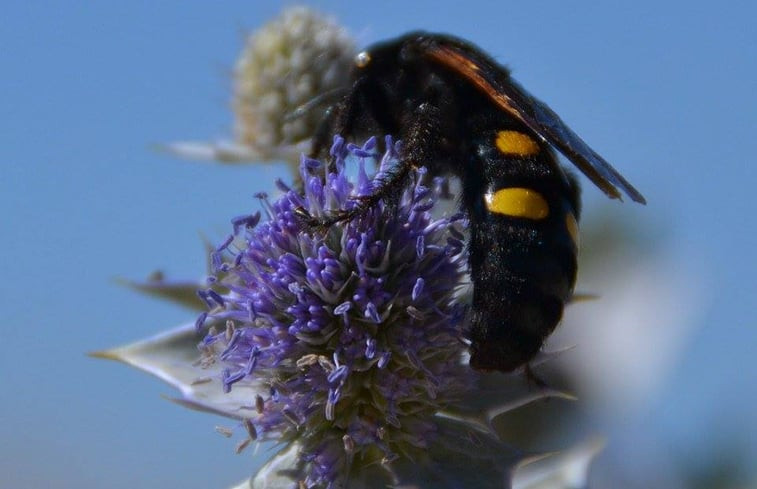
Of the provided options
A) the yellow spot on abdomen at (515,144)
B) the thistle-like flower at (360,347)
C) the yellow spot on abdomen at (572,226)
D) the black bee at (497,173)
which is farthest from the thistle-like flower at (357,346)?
the yellow spot on abdomen at (572,226)

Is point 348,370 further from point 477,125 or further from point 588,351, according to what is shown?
point 588,351

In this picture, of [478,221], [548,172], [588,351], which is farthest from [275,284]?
[588,351]

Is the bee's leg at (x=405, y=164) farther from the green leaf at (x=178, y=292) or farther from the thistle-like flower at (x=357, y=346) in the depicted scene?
the green leaf at (x=178, y=292)

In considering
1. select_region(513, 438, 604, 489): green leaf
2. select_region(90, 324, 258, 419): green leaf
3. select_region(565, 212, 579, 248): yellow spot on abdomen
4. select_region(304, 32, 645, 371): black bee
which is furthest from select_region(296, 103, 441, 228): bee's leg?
select_region(513, 438, 604, 489): green leaf

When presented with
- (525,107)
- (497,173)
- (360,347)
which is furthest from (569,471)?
(525,107)

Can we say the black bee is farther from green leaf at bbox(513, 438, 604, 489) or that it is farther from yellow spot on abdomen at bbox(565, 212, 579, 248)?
green leaf at bbox(513, 438, 604, 489)
